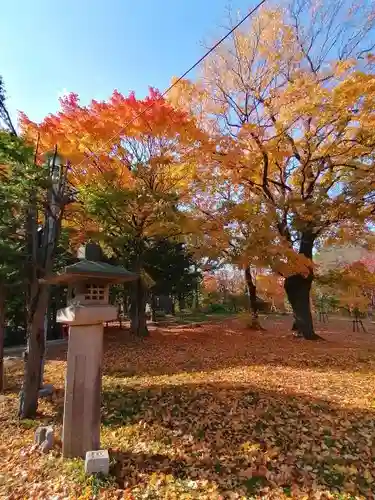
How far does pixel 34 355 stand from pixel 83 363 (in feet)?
7.73

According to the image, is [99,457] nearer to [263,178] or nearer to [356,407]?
[356,407]

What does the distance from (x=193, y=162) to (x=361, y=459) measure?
8.87 m

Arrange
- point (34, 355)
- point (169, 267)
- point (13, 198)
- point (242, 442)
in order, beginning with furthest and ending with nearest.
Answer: point (169, 267) → point (34, 355) → point (13, 198) → point (242, 442)

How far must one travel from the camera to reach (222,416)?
4.56m

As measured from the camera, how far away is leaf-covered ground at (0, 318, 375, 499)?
3.19 m

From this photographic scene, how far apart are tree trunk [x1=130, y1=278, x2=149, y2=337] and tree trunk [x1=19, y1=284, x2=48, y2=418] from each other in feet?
23.2

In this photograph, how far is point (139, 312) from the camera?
12984mm

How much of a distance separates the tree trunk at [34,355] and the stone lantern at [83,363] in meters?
1.96

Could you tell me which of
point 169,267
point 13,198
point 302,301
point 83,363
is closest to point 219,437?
point 83,363

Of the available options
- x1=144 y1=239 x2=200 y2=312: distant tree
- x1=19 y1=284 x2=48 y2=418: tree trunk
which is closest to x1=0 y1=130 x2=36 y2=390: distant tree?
A: x1=19 y1=284 x2=48 y2=418: tree trunk

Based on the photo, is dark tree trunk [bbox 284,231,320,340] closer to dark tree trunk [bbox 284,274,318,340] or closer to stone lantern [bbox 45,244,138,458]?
dark tree trunk [bbox 284,274,318,340]

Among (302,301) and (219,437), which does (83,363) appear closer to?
(219,437)

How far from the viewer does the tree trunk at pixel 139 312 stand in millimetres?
12797

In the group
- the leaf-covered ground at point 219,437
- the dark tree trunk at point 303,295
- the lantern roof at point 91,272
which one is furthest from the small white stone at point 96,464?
the dark tree trunk at point 303,295
